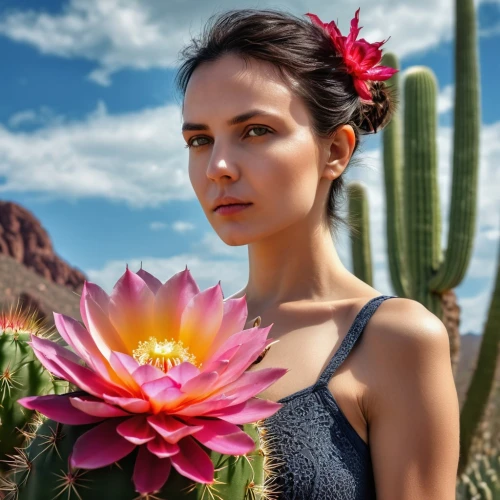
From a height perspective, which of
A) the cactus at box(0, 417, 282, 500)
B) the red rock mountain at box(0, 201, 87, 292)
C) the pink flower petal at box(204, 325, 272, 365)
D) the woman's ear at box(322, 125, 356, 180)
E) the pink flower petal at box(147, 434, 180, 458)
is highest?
the red rock mountain at box(0, 201, 87, 292)

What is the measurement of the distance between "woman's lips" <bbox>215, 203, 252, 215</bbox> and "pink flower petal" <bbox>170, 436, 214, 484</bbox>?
88 cm

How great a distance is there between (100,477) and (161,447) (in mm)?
119

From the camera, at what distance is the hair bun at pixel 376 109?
2396 millimetres

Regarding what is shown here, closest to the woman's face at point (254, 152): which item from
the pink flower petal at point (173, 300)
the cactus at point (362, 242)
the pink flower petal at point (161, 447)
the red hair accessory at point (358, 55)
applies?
the red hair accessory at point (358, 55)

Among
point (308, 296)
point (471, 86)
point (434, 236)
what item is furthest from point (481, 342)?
point (308, 296)

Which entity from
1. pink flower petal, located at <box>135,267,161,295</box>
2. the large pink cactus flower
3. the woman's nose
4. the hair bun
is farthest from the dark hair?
the large pink cactus flower

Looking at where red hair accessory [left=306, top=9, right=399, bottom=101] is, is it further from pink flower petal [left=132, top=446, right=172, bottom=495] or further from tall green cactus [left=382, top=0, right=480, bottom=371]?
tall green cactus [left=382, top=0, right=480, bottom=371]

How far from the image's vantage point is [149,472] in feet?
3.87

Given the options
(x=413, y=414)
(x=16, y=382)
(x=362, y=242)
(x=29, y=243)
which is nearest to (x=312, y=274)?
(x=413, y=414)

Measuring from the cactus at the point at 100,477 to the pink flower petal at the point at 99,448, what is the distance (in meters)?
0.03

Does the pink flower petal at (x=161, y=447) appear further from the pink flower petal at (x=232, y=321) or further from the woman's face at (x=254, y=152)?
the woman's face at (x=254, y=152)

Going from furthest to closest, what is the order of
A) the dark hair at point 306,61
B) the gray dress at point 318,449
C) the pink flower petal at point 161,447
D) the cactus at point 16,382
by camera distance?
the dark hair at point 306,61 → the gray dress at point 318,449 → the cactus at point 16,382 → the pink flower petal at point 161,447

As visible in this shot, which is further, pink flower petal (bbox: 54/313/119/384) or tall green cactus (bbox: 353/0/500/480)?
tall green cactus (bbox: 353/0/500/480)

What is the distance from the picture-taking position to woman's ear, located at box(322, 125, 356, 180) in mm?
2238
